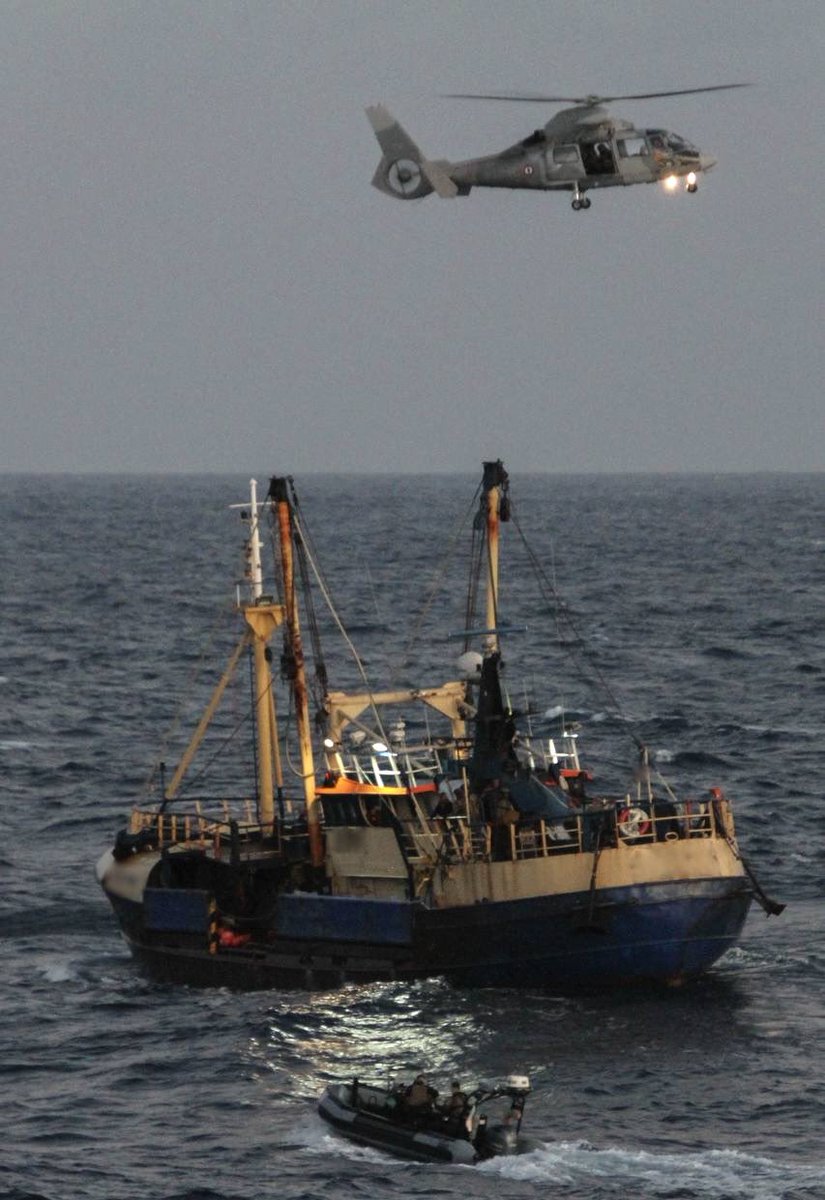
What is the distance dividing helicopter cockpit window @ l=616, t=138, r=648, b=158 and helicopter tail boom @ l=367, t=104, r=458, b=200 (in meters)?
6.11

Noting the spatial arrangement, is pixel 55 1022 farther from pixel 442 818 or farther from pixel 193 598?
pixel 193 598

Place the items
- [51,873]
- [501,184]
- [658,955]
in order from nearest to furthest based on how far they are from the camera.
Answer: [658,955]
[51,873]
[501,184]

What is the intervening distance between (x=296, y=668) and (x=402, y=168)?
71.2 ft

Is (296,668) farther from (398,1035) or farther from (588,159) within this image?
(588,159)

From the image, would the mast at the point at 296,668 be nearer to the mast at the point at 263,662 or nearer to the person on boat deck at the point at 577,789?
the mast at the point at 263,662

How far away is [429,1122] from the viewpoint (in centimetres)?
4125

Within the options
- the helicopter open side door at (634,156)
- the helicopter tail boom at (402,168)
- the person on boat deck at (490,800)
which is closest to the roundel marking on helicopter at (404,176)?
the helicopter tail boom at (402,168)

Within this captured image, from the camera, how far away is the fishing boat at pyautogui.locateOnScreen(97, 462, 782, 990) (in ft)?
167

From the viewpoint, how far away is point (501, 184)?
68250 mm

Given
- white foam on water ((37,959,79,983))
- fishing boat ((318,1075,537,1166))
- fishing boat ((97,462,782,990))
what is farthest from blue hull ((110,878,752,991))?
fishing boat ((318,1075,537,1166))

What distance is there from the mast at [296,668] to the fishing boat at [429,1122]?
12396 mm

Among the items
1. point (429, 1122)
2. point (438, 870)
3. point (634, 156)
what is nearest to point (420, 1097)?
point (429, 1122)

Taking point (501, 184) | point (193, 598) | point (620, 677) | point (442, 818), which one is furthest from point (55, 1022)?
point (193, 598)

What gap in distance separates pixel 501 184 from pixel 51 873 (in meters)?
23.3
